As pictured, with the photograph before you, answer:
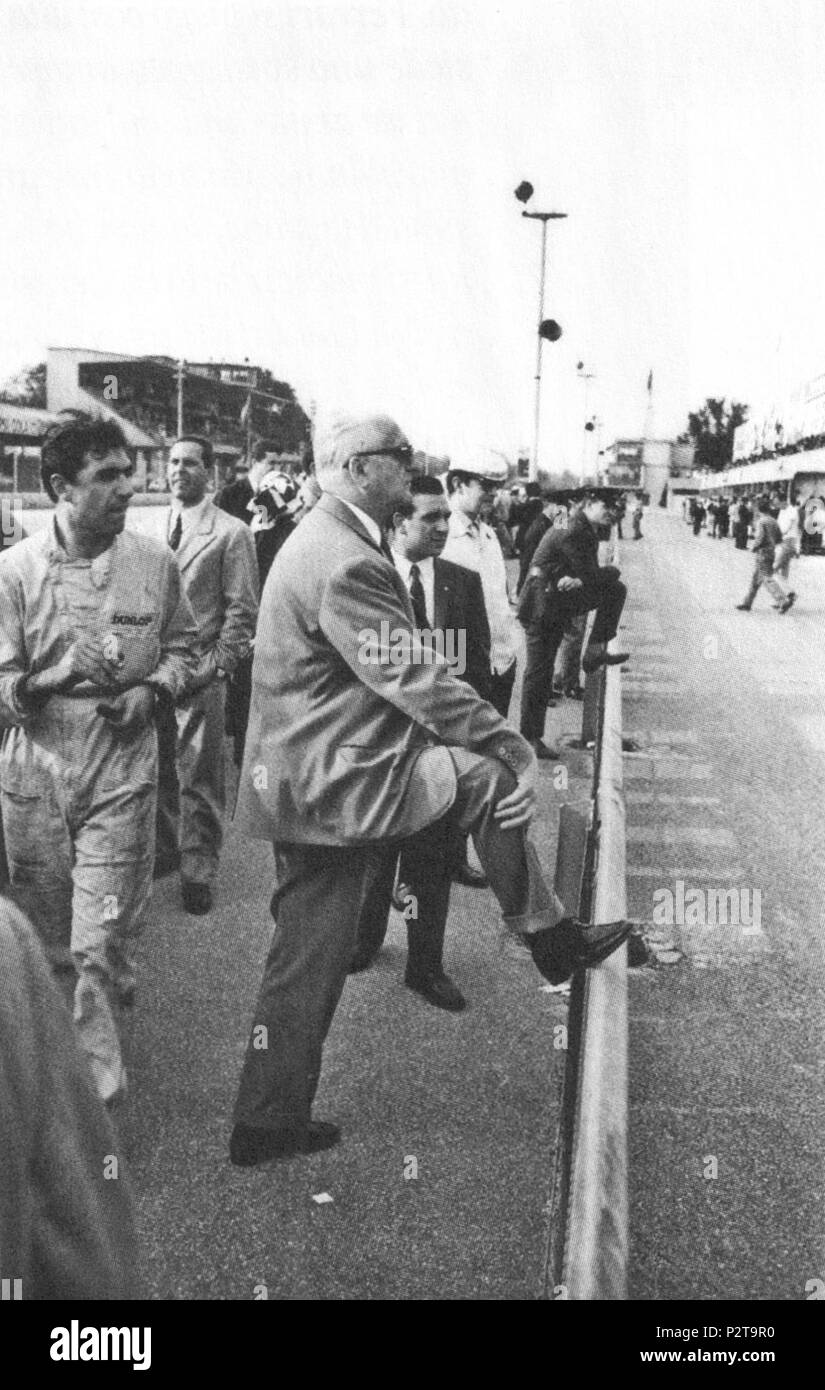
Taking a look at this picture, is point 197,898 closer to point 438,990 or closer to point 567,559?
point 438,990

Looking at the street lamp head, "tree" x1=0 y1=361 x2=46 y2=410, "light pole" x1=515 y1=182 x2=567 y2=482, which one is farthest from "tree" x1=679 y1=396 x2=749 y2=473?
"tree" x1=0 y1=361 x2=46 y2=410

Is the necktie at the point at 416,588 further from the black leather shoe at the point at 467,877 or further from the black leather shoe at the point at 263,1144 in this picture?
A: the black leather shoe at the point at 263,1144

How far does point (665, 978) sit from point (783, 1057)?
0.76m

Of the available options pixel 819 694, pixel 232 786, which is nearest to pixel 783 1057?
pixel 232 786

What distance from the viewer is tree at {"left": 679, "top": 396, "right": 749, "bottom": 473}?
5664 inches

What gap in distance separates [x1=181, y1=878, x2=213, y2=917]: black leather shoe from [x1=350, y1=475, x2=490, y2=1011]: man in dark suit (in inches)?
30.1

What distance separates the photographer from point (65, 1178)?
42.8 inches

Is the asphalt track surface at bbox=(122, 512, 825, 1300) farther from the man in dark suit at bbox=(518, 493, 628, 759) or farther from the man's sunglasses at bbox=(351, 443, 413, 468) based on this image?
the man in dark suit at bbox=(518, 493, 628, 759)

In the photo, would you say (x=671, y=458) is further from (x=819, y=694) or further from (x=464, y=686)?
(x=464, y=686)

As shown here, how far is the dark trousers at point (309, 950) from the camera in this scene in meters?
3.34

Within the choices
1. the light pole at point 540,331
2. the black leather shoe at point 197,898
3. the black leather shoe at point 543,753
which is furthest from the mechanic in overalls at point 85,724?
the light pole at point 540,331

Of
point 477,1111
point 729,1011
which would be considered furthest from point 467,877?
point 477,1111

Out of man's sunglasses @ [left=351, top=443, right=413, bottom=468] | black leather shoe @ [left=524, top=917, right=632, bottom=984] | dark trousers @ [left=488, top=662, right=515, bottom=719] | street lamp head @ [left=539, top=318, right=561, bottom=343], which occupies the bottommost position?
black leather shoe @ [left=524, top=917, right=632, bottom=984]
